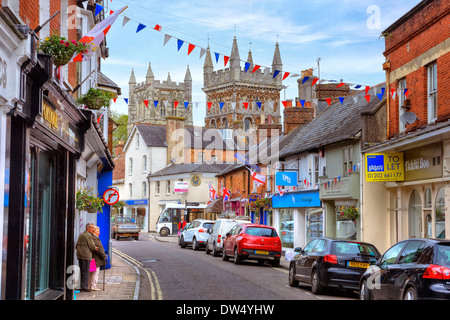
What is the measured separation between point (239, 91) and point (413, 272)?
108499 millimetres

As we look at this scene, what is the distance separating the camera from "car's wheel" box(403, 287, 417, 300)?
33.9 feet

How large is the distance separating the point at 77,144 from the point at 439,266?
26.2ft

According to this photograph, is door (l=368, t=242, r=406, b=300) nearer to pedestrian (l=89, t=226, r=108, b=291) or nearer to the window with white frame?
pedestrian (l=89, t=226, r=108, b=291)

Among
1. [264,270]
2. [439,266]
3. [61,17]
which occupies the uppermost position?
[61,17]

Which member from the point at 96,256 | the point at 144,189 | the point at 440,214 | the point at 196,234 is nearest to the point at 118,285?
the point at 96,256

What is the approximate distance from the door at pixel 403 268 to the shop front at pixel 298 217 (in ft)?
62.5

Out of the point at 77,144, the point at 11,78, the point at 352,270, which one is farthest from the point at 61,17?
the point at 352,270

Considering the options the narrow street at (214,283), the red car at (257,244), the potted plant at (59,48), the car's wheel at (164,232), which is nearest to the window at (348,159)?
the red car at (257,244)

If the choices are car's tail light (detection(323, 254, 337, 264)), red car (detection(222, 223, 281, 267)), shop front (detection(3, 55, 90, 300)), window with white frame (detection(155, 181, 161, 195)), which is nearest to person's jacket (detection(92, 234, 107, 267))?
shop front (detection(3, 55, 90, 300))

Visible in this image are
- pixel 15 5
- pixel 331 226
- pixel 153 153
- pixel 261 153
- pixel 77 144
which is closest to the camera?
pixel 15 5

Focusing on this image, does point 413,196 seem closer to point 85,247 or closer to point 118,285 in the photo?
point 118,285

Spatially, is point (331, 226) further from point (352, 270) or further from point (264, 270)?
point (352, 270)

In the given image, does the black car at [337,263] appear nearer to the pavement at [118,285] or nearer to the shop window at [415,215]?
the pavement at [118,285]

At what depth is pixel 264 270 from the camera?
23484 millimetres
